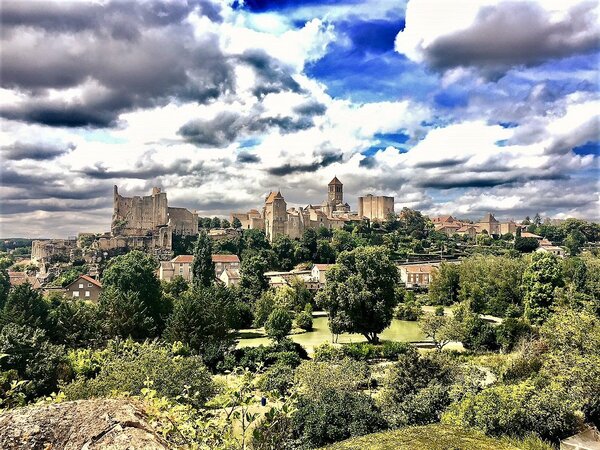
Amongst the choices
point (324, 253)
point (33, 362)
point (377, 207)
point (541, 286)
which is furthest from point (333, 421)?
point (377, 207)

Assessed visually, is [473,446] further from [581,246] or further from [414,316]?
[581,246]

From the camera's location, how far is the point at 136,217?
8575cm

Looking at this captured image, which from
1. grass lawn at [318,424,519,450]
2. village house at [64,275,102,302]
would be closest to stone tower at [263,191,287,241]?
village house at [64,275,102,302]

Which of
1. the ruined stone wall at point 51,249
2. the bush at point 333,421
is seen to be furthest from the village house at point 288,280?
the ruined stone wall at point 51,249

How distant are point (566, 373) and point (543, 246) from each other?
255ft

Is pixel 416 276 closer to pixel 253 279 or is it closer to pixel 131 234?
pixel 253 279

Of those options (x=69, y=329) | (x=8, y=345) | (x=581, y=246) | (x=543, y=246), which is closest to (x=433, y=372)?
(x=8, y=345)

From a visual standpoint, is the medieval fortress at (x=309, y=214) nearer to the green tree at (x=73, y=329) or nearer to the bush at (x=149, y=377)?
the green tree at (x=73, y=329)

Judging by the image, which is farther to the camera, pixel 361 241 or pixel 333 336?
pixel 361 241

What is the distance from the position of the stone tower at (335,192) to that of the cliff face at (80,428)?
116 metres

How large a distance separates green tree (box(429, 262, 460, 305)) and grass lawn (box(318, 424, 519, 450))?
44945 millimetres

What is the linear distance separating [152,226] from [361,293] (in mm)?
66827

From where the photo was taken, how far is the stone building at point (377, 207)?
111 meters

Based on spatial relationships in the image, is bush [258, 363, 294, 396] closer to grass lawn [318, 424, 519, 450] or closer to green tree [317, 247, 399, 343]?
green tree [317, 247, 399, 343]
